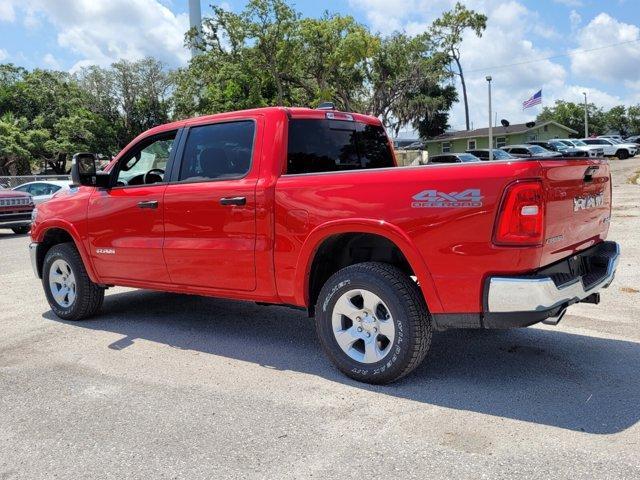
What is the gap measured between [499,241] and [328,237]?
3.97 ft

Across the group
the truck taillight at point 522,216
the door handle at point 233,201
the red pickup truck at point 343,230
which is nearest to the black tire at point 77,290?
the red pickup truck at point 343,230

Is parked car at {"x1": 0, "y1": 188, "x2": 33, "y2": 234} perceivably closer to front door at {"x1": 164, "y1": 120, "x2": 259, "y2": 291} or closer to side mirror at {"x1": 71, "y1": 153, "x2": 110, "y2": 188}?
side mirror at {"x1": 71, "y1": 153, "x2": 110, "y2": 188}

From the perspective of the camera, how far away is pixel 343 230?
402 cm

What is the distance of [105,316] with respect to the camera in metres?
6.35

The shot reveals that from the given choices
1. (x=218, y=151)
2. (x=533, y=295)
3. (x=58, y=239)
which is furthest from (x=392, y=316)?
(x=58, y=239)

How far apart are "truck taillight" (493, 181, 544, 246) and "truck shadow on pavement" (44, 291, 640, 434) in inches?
41.9

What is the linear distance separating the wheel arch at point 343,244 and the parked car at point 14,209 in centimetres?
1361

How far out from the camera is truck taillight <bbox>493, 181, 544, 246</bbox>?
3.36 meters

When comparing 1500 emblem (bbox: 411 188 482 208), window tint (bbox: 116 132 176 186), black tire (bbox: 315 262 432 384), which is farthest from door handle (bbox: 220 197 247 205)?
1500 emblem (bbox: 411 188 482 208)

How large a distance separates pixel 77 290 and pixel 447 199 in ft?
13.5

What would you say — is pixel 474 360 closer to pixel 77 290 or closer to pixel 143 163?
pixel 143 163

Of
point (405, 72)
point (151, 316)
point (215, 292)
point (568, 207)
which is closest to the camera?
point (568, 207)

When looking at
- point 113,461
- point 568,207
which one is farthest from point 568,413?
point 113,461

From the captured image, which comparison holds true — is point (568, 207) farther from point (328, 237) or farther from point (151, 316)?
point (151, 316)
